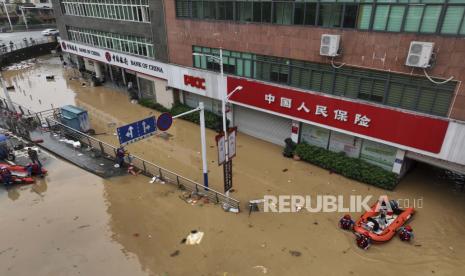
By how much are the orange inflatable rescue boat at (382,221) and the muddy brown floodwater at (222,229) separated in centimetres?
41

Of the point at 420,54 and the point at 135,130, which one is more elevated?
the point at 420,54

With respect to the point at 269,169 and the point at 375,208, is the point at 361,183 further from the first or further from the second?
the point at 269,169

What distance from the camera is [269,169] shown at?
16.3 m

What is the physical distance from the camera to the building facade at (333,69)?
38.1ft

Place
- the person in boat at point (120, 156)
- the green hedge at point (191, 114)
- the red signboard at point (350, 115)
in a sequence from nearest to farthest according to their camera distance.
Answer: the red signboard at point (350, 115), the person in boat at point (120, 156), the green hedge at point (191, 114)

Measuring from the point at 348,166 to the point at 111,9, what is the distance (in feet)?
72.2

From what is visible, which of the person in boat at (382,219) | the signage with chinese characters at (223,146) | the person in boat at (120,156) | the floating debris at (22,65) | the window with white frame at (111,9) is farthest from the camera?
the floating debris at (22,65)

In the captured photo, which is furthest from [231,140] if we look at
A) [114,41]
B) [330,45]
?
[114,41]

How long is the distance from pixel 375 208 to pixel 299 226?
3.17 m

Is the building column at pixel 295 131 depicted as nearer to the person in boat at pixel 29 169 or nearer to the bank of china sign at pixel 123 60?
the bank of china sign at pixel 123 60

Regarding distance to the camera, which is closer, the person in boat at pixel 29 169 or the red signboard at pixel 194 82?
the person in boat at pixel 29 169

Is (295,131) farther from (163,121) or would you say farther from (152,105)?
(152,105)

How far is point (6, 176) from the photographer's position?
48.3ft

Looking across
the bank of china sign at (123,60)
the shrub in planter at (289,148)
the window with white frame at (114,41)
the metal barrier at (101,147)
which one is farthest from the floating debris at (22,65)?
the shrub in planter at (289,148)
